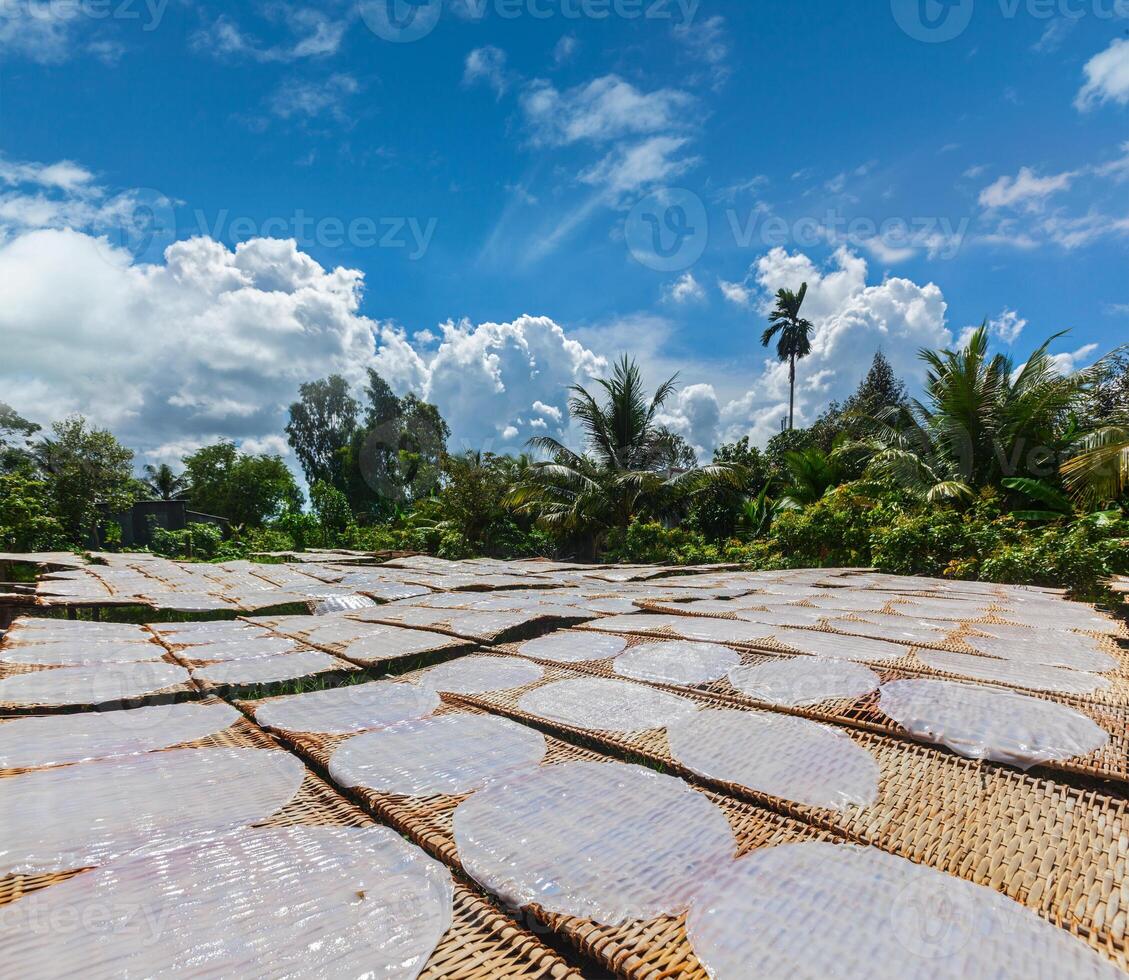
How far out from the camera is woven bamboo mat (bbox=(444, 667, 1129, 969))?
626 mm

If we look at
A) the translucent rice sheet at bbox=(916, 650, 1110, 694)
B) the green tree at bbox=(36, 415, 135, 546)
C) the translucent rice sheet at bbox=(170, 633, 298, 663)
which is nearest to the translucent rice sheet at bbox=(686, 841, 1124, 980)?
the translucent rice sheet at bbox=(916, 650, 1110, 694)

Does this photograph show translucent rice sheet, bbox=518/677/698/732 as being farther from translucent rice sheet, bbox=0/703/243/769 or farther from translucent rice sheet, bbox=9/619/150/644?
translucent rice sheet, bbox=9/619/150/644

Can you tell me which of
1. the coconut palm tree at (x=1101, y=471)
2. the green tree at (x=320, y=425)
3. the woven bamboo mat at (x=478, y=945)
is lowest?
the woven bamboo mat at (x=478, y=945)

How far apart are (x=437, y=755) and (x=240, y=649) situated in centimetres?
130

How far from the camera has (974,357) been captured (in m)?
8.82

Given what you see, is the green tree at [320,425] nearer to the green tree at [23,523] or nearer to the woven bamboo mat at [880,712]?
the green tree at [23,523]

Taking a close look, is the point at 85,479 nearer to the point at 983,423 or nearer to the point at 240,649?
the point at 240,649

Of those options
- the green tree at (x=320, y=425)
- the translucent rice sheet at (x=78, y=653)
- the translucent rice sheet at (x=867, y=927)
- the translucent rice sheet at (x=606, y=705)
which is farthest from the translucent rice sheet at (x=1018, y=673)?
the green tree at (x=320, y=425)

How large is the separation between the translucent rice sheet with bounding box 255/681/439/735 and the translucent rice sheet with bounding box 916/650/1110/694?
4.85 feet

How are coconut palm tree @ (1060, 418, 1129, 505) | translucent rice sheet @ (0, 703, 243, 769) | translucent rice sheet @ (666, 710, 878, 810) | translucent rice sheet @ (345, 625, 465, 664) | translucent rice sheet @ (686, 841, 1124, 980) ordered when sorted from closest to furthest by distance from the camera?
1. translucent rice sheet @ (686, 841, 1124, 980)
2. translucent rice sheet @ (666, 710, 878, 810)
3. translucent rice sheet @ (0, 703, 243, 769)
4. translucent rice sheet @ (345, 625, 465, 664)
5. coconut palm tree @ (1060, 418, 1129, 505)

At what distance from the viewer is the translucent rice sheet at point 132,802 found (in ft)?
2.49

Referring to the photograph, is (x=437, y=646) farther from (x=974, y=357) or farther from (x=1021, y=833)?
(x=974, y=357)

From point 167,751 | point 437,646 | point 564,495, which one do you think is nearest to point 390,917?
point 167,751

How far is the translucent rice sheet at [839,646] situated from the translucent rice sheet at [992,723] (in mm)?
318
